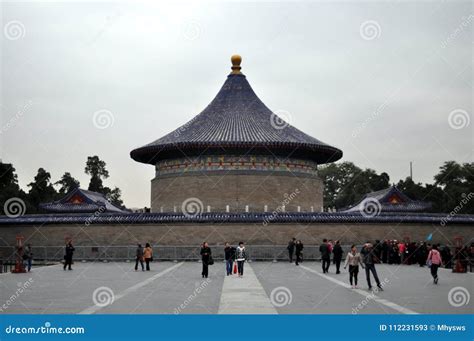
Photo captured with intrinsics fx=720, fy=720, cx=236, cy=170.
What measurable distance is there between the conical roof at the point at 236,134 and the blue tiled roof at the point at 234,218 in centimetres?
791

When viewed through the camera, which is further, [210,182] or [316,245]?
[210,182]

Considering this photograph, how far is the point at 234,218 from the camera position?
34.1m

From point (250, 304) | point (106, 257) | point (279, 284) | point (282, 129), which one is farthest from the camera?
point (282, 129)

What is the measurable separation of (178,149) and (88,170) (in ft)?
109

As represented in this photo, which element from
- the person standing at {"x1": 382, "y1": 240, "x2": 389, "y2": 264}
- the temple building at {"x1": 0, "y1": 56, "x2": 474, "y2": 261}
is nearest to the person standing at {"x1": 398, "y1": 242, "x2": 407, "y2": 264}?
the person standing at {"x1": 382, "y1": 240, "x2": 389, "y2": 264}

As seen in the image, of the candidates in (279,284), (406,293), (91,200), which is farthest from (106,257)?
(406,293)

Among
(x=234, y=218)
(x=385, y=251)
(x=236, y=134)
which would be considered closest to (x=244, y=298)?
(x=385, y=251)

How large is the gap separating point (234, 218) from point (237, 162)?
917cm

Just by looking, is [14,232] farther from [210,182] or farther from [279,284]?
[279,284]

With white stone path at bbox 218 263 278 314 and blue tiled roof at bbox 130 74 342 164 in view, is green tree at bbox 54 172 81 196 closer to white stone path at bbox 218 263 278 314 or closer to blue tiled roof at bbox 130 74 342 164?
blue tiled roof at bbox 130 74 342 164

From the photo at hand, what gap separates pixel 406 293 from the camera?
54.1 feet

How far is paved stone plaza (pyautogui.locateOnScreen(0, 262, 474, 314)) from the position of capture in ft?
43.2

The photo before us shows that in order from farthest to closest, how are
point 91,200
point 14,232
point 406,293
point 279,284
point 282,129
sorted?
1. point 282,129
2. point 91,200
3. point 14,232
4. point 279,284
5. point 406,293

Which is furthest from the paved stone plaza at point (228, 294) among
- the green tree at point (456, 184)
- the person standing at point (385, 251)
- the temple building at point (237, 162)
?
the green tree at point (456, 184)
